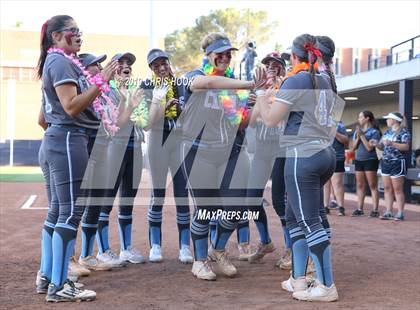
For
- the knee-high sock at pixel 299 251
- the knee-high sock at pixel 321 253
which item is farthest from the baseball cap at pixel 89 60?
the knee-high sock at pixel 321 253

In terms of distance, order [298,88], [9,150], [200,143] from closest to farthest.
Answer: [298,88] < [200,143] < [9,150]

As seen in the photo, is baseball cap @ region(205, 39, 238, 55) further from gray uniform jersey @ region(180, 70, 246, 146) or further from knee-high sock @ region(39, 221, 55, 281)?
knee-high sock @ region(39, 221, 55, 281)

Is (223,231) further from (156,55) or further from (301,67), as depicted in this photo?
(156,55)

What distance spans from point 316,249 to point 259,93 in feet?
4.69

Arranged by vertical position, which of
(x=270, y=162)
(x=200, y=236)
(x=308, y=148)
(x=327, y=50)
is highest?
(x=327, y=50)

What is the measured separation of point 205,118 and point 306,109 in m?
1.10

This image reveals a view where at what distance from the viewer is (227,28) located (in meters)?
47.3

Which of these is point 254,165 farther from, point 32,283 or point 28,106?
point 28,106

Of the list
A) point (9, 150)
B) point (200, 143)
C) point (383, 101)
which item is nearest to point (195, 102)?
point (200, 143)

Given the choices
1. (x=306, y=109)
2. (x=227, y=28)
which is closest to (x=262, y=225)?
(x=306, y=109)

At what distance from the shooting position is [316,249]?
4.57 meters

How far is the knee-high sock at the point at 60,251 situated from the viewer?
14.6 ft

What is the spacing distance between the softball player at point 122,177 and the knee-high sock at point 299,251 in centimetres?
197

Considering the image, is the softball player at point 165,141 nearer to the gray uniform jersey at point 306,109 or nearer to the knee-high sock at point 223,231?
the knee-high sock at point 223,231
